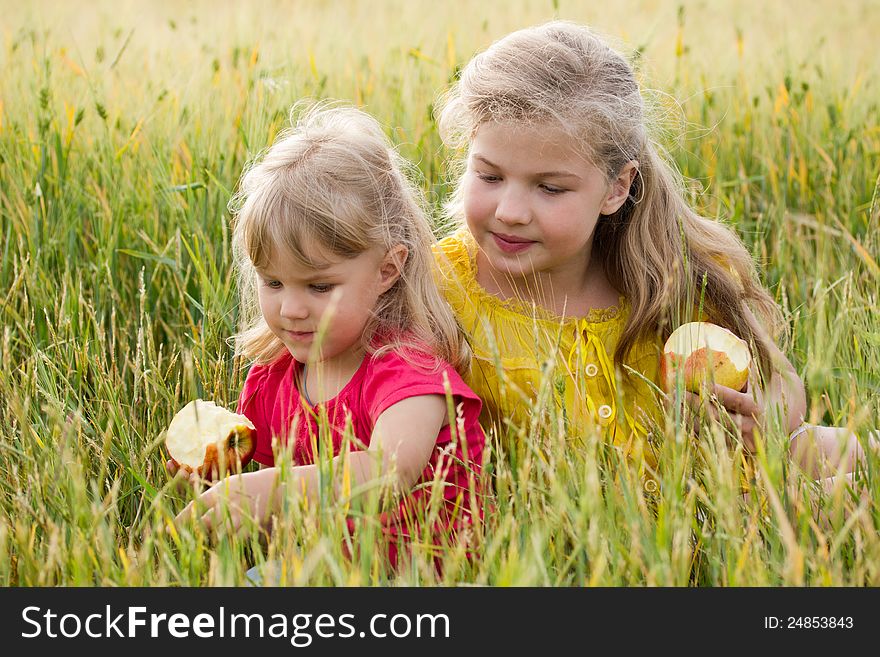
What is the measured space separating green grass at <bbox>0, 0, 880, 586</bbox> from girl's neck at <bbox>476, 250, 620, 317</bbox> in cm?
46

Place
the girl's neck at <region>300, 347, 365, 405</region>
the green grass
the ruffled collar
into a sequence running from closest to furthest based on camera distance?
the green grass, the girl's neck at <region>300, 347, 365, 405</region>, the ruffled collar

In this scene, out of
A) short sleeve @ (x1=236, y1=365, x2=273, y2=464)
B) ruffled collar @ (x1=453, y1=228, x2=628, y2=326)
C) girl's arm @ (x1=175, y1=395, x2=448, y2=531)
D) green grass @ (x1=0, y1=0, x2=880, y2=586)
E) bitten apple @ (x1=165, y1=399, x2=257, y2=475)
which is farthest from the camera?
ruffled collar @ (x1=453, y1=228, x2=628, y2=326)

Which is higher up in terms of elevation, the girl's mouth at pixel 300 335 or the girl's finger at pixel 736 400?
the girl's mouth at pixel 300 335

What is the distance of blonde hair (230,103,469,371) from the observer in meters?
1.98

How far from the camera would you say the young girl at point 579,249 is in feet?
7.27

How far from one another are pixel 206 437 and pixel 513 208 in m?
0.78

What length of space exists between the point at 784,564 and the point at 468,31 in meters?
3.85

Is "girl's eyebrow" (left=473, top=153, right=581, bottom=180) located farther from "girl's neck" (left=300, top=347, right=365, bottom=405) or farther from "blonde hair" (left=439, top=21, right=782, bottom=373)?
"girl's neck" (left=300, top=347, right=365, bottom=405)

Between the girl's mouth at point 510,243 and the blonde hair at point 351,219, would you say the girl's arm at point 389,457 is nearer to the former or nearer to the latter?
the blonde hair at point 351,219

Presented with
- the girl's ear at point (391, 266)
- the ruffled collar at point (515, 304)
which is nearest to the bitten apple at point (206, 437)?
the girl's ear at point (391, 266)

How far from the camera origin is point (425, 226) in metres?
2.17

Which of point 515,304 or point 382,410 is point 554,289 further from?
point 382,410

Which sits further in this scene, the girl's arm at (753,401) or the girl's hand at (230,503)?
the girl's arm at (753,401)

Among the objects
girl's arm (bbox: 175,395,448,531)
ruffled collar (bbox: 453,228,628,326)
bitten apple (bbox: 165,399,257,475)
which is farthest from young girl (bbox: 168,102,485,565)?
ruffled collar (bbox: 453,228,628,326)
